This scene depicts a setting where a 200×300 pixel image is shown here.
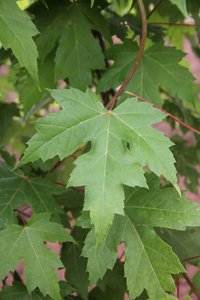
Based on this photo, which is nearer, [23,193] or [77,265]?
[23,193]

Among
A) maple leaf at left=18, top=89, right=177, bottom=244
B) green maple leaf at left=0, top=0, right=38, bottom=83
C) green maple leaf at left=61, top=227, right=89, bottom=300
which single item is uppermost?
green maple leaf at left=0, top=0, right=38, bottom=83

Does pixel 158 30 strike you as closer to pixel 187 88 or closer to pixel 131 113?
pixel 187 88

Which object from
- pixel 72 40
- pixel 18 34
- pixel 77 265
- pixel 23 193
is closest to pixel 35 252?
pixel 23 193

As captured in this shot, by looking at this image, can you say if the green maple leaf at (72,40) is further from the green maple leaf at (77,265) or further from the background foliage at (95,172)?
the green maple leaf at (77,265)

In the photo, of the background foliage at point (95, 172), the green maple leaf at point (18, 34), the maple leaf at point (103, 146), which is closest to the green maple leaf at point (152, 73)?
the background foliage at point (95, 172)

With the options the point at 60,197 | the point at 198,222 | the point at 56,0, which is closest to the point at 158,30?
→ the point at 56,0

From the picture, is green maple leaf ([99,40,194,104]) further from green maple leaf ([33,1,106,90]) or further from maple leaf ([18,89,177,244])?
maple leaf ([18,89,177,244])

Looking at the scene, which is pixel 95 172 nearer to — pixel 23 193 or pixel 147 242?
pixel 147 242

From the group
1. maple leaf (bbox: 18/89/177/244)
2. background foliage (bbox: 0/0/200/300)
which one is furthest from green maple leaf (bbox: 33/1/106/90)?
maple leaf (bbox: 18/89/177/244)
